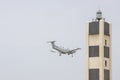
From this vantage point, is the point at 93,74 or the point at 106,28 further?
the point at 106,28

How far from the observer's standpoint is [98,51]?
71688 millimetres

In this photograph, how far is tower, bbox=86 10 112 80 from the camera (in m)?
71.3

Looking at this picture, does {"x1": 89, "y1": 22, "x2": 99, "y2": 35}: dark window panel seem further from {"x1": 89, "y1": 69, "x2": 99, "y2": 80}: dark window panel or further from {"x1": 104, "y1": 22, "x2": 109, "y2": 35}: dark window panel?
{"x1": 89, "y1": 69, "x2": 99, "y2": 80}: dark window panel

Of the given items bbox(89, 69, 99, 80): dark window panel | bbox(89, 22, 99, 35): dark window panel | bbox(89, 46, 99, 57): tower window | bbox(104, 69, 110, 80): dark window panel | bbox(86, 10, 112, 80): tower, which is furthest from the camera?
bbox(89, 22, 99, 35): dark window panel

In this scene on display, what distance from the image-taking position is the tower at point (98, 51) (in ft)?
234

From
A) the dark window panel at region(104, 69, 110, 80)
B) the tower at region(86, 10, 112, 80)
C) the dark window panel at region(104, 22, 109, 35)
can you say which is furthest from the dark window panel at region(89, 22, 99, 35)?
the dark window panel at region(104, 69, 110, 80)

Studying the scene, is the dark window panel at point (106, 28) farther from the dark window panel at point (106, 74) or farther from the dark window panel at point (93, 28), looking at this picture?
the dark window panel at point (106, 74)

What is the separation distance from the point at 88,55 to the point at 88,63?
110cm

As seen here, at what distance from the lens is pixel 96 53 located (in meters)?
71.9

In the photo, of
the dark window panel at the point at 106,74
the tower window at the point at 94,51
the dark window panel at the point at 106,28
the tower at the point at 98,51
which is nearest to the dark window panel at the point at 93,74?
the tower at the point at 98,51

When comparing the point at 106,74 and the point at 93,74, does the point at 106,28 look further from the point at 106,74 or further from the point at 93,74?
the point at 93,74

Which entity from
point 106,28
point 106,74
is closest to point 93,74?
point 106,74

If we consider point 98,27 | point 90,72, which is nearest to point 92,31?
point 98,27

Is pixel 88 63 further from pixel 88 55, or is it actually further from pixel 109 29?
pixel 109 29
